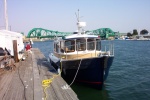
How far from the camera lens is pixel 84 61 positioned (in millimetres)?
10711

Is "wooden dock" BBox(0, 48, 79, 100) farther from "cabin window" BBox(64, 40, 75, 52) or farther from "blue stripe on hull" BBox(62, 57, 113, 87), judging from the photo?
"cabin window" BBox(64, 40, 75, 52)

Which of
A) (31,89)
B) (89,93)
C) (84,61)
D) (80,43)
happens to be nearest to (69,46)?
(80,43)

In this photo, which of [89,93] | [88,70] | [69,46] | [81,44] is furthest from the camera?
[69,46]

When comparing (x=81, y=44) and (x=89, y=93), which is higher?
(x=81, y=44)

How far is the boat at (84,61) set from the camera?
1075 cm

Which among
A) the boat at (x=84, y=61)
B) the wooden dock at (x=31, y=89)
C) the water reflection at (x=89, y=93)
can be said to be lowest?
the water reflection at (x=89, y=93)

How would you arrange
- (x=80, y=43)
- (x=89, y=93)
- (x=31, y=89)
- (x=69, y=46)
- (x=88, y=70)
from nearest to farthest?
(x=31, y=89) < (x=88, y=70) < (x=89, y=93) < (x=80, y=43) < (x=69, y=46)

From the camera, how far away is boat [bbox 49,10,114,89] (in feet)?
35.3

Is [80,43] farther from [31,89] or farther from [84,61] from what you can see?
[31,89]

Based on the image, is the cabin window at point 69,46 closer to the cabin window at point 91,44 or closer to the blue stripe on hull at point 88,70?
the cabin window at point 91,44

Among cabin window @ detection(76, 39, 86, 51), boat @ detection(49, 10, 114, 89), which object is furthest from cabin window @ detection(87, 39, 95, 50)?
cabin window @ detection(76, 39, 86, 51)

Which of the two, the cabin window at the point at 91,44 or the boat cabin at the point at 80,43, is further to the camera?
the cabin window at the point at 91,44

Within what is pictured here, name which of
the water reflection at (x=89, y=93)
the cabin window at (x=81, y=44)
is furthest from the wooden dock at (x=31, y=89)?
the cabin window at (x=81, y=44)

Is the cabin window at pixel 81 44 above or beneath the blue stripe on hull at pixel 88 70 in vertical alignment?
above
